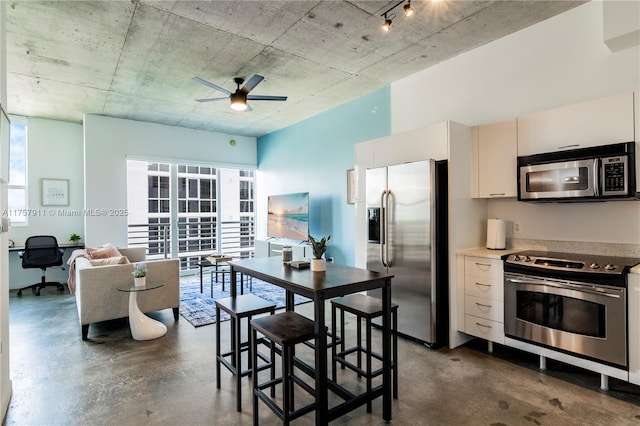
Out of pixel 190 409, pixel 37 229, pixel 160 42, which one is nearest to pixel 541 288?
pixel 190 409

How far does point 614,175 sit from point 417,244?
154cm

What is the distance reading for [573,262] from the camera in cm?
260

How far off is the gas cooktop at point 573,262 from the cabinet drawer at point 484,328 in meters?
0.59

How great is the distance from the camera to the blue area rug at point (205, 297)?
418 cm

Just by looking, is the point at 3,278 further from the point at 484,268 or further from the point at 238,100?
the point at 484,268

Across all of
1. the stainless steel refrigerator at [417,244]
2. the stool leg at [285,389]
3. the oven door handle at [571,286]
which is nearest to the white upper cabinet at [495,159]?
the stainless steel refrigerator at [417,244]

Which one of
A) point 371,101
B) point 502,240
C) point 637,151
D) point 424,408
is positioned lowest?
point 424,408

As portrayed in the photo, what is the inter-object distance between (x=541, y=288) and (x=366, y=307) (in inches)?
56.6

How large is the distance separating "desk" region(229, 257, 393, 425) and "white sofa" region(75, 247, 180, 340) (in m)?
1.85

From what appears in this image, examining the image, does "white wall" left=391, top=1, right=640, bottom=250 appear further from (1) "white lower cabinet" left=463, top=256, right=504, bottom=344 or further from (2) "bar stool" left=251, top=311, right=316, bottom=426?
(2) "bar stool" left=251, top=311, right=316, bottom=426

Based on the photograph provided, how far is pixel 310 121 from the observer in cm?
605

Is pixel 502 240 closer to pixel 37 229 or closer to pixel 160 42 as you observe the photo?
pixel 160 42

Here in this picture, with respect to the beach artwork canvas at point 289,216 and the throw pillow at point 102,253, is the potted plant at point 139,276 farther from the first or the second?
the beach artwork canvas at point 289,216

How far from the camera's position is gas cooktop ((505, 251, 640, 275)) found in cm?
240
